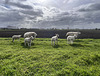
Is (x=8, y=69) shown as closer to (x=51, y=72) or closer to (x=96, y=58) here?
(x=51, y=72)

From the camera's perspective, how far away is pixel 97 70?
26.9ft

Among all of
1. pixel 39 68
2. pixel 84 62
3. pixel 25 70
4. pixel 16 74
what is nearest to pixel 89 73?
pixel 84 62

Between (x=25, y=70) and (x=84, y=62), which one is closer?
(x=25, y=70)

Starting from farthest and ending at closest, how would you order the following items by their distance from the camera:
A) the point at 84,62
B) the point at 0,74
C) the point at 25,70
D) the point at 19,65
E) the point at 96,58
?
the point at 96,58, the point at 84,62, the point at 19,65, the point at 25,70, the point at 0,74

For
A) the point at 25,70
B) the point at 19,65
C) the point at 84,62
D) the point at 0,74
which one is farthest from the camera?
the point at 84,62

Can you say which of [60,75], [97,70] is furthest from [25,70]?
[97,70]

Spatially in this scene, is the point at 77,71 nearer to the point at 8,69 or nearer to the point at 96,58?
the point at 96,58

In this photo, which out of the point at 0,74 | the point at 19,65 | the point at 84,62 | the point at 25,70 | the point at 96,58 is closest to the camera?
the point at 0,74

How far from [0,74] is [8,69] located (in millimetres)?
770

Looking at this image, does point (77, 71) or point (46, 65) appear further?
point (46, 65)

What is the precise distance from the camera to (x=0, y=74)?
7215 mm

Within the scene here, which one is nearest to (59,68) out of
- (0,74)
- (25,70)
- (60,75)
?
(60,75)

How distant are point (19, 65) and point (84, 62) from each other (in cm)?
805

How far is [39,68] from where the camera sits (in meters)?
8.05
